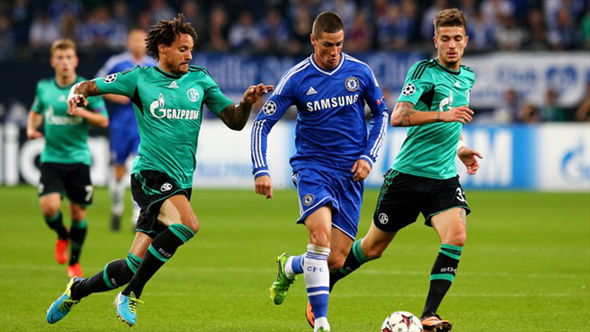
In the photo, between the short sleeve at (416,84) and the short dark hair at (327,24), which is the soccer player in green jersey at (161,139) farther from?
the short sleeve at (416,84)

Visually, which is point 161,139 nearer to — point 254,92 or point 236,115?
point 236,115

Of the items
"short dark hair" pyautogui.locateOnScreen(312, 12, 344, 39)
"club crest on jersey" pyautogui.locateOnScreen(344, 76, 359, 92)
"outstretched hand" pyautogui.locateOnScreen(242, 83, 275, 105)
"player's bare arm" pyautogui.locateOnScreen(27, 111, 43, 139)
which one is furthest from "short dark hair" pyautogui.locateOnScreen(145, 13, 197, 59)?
"player's bare arm" pyautogui.locateOnScreen(27, 111, 43, 139)

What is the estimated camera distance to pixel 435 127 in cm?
834

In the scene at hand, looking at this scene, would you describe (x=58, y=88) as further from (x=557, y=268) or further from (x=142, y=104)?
(x=557, y=268)

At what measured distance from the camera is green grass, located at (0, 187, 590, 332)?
28.8 feet

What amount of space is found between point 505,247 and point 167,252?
24.1 ft

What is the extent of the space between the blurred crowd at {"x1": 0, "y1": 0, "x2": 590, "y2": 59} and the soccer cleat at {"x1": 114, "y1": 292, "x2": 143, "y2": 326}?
1887cm

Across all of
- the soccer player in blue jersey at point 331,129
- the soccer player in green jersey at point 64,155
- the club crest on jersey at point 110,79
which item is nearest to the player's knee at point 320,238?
the soccer player in blue jersey at point 331,129

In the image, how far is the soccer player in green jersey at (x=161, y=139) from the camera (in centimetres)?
813

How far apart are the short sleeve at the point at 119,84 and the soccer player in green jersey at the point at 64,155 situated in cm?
341

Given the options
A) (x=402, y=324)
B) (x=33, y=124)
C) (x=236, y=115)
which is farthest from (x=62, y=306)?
(x=33, y=124)

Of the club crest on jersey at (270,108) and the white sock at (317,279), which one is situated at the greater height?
the club crest on jersey at (270,108)

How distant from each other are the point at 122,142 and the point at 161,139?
8.11 meters

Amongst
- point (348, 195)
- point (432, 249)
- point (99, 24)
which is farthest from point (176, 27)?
point (99, 24)
